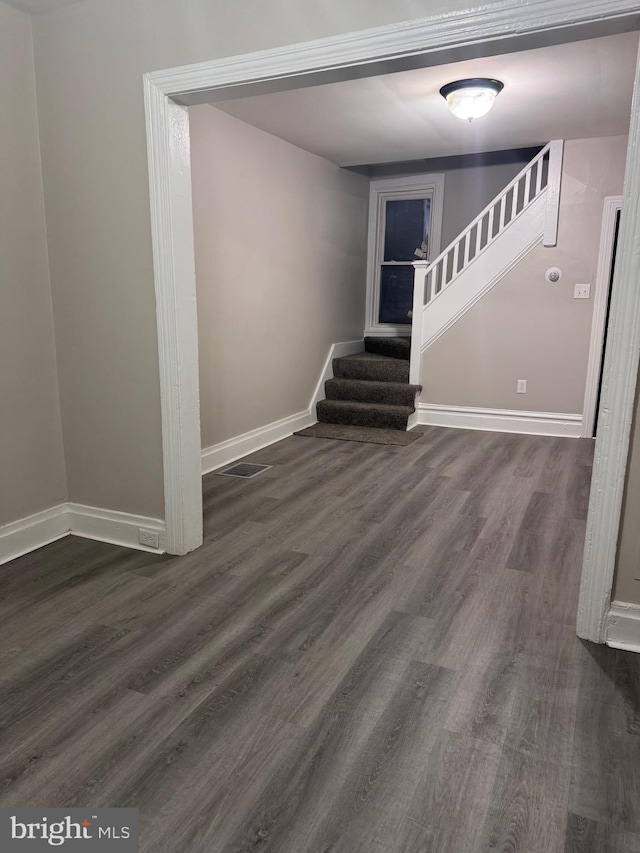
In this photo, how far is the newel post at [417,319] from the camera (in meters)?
5.69

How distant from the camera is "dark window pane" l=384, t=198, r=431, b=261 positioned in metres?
6.61

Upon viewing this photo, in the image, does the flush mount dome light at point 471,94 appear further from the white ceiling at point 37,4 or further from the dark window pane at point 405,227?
the dark window pane at point 405,227

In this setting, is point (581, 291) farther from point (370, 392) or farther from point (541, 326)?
point (370, 392)

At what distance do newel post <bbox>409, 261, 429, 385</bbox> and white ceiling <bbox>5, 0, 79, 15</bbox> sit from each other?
361 centimetres

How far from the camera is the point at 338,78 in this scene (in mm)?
2328

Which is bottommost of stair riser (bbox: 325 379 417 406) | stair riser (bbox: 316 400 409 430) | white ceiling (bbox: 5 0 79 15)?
stair riser (bbox: 316 400 409 430)

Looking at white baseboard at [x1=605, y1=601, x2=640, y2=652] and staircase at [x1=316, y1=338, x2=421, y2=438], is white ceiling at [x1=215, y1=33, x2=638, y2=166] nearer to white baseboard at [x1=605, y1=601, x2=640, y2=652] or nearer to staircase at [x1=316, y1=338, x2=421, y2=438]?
staircase at [x1=316, y1=338, x2=421, y2=438]

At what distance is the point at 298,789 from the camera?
155 cm

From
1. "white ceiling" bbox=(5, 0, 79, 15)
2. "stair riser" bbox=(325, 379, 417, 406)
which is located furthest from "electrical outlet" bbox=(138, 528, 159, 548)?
"stair riser" bbox=(325, 379, 417, 406)

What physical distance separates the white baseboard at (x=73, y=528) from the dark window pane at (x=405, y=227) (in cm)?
475

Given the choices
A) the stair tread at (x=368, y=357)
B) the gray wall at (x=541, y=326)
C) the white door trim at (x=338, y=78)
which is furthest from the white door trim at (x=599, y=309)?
the white door trim at (x=338, y=78)

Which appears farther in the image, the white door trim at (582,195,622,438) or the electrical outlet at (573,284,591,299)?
the electrical outlet at (573,284,591,299)

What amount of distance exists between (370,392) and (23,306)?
11.5ft

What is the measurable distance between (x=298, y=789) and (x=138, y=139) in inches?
100
